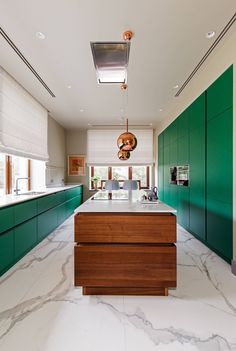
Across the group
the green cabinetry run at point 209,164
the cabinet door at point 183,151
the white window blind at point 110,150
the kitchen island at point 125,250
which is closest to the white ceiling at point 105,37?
the green cabinetry run at point 209,164

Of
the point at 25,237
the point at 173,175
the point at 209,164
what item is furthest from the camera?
the point at 173,175

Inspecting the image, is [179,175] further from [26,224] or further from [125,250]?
[26,224]

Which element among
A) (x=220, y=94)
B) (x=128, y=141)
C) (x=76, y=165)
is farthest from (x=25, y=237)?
(x=76, y=165)

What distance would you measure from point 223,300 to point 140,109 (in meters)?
4.43

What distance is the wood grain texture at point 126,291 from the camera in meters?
1.95

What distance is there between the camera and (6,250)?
2348 millimetres

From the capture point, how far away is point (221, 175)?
2.69 meters

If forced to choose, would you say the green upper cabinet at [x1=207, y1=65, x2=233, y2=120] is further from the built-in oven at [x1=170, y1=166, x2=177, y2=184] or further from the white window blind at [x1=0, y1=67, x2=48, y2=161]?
the white window blind at [x1=0, y1=67, x2=48, y2=161]

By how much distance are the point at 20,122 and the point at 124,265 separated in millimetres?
3247

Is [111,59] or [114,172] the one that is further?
[114,172]

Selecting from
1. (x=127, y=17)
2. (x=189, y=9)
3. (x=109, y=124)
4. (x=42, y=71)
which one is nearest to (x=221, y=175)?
(x=189, y=9)

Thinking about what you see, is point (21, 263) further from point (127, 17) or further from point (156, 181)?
point (156, 181)

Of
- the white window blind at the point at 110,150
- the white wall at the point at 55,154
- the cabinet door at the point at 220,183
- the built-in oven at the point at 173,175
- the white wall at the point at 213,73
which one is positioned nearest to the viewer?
the white wall at the point at 213,73

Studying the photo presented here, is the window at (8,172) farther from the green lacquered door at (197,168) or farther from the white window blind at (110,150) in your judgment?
the green lacquered door at (197,168)
